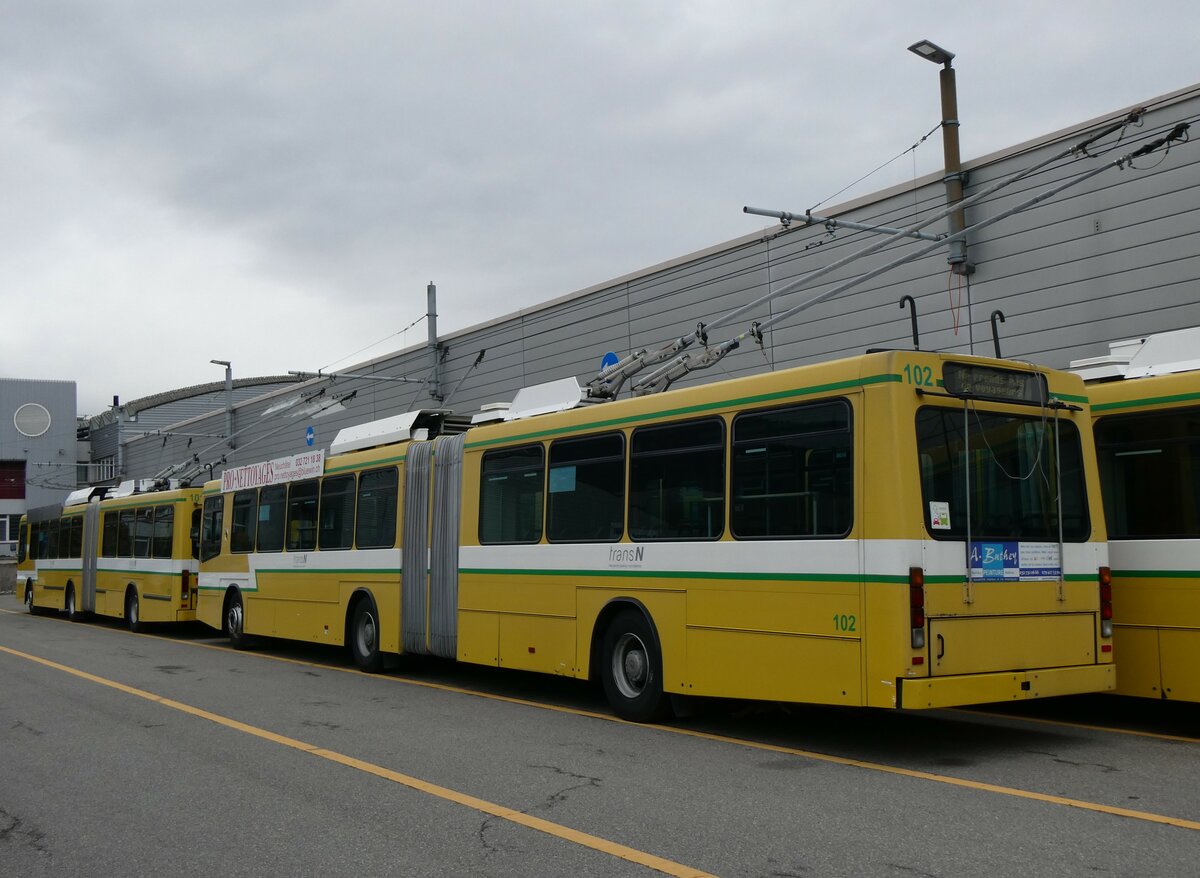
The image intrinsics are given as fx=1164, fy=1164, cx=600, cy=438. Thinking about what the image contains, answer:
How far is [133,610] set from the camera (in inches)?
941

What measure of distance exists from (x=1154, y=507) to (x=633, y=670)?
4.53m

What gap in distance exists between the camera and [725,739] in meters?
9.25

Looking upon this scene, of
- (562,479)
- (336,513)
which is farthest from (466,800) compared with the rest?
(336,513)

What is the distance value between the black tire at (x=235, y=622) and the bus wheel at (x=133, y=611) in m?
5.09

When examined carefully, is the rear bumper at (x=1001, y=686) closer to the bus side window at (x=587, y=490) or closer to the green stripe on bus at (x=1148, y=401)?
the green stripe on bus at (x=1148, y=401)

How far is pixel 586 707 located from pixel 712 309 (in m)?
11.9

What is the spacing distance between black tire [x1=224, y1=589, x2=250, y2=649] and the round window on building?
179 feet

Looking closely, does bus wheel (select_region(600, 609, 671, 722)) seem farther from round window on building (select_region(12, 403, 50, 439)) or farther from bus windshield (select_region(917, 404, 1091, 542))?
round window on building (select_region(12, 403, 50, 439))

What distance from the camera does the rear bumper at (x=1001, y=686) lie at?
775 centimetres

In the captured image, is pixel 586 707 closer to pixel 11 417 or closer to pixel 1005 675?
pixel 1005 675

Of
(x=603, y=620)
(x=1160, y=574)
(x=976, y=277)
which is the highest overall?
(x=976, y=277)

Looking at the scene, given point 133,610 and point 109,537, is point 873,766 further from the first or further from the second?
point 109,537

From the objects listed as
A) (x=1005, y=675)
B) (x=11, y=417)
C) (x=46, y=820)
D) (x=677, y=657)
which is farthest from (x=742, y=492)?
(x=11, y=417)

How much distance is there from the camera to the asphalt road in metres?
5.61
